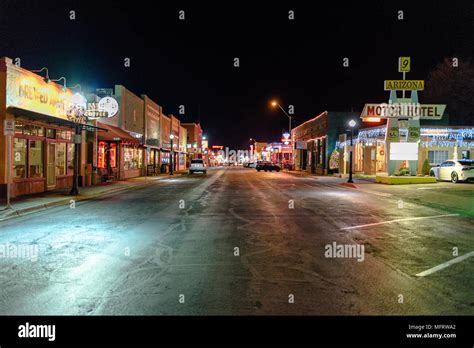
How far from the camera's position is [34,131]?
2189 centimetres

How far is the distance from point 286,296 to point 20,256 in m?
5.37

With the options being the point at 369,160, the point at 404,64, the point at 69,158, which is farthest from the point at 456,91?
the point at 69,158

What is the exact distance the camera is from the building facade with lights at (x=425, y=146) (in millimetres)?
36969

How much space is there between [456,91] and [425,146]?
19.7 meters

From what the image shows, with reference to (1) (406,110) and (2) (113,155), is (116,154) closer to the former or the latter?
(2) (113,155)

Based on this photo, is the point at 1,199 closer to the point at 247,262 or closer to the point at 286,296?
the point at 247,262

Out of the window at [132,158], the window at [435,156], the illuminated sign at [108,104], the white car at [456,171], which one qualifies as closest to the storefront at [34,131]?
the illuminated sign at [108,104]

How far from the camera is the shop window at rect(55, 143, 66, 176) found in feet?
82.2

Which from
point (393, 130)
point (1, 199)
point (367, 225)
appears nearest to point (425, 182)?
point (393, 130)

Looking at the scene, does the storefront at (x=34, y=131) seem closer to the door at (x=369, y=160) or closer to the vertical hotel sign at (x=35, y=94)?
the vertical hotel sign at (x=35, y=94)

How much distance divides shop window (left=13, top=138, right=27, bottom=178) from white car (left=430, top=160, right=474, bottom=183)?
86.3 feet

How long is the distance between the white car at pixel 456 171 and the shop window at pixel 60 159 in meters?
25.0

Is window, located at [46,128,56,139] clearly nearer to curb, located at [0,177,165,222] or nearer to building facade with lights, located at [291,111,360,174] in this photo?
curb, located at [0,177,165,222]

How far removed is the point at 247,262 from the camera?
8.10 metres
